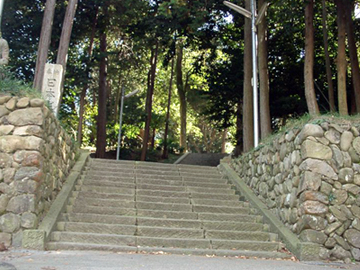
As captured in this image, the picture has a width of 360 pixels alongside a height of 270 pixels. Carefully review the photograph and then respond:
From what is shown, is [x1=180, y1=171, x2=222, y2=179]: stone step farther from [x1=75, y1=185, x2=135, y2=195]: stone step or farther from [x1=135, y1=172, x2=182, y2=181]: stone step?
[x1=75, y1=185, x2=135, y2=195]: stone step

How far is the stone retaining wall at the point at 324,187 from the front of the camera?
736 centimetres

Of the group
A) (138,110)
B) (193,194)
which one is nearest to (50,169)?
(193,194)

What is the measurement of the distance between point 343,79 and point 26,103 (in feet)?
25.9

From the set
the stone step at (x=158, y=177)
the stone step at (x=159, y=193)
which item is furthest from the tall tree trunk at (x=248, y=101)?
the stone step at (x=159, y=193)

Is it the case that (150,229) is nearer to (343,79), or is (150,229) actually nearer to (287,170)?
(287,170)

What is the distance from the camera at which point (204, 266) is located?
620 cm

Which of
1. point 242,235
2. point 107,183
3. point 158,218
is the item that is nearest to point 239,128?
point 107,183

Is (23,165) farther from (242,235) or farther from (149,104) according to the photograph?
(149,104)

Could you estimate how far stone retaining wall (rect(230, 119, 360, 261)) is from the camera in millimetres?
7363

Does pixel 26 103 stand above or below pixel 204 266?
above

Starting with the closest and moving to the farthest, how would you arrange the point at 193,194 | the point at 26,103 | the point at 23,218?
the point at 23,218
the point at 26,103
the point at 193,194

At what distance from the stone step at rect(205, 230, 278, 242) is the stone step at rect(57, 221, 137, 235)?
1465mm

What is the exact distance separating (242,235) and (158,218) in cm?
167

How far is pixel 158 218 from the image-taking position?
8.54 meters
